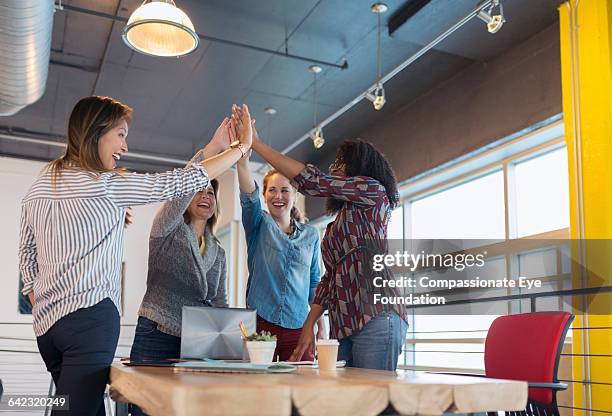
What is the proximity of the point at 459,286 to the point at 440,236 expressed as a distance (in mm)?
547

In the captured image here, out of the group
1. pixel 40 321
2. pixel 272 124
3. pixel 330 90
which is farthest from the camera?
pixel 272 124

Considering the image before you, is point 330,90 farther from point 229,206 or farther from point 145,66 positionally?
point 229,206

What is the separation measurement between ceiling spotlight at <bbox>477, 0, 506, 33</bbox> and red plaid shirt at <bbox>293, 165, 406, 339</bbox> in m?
1.76

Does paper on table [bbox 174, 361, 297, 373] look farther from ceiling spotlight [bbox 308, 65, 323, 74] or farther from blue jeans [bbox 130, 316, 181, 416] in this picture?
ceiling spotlight [bbox 308, 65, 323, 74]

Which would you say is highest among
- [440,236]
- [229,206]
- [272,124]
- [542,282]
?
[272,124]

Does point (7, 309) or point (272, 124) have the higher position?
point (272, 124)

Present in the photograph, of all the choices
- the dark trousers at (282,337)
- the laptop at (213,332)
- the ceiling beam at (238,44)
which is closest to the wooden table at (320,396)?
the laptop at (213,332)

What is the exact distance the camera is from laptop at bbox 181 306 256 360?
6.08ft

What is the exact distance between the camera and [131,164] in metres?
7.82

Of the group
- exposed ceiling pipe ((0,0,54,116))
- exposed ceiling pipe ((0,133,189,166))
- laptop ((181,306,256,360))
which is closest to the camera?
laptop ((181,306,256,360))

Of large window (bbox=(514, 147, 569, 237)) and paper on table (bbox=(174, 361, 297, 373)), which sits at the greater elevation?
large window (bbox=(514, 147, 569, 237))

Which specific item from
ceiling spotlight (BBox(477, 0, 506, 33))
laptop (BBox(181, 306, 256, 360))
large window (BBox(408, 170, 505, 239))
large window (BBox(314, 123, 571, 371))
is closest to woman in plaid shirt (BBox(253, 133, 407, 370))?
laptop (BBox(181, 306, 256, 360))

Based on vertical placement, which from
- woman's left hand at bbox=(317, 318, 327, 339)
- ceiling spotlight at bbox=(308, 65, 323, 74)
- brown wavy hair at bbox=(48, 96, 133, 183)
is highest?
ceiling spotlight at bbox=(308, 65, 323, 74)

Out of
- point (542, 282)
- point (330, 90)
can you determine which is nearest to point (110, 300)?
point (542, 282)
